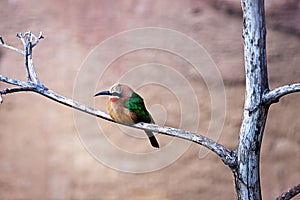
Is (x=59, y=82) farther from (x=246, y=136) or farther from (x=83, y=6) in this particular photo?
(x=246, y=136)

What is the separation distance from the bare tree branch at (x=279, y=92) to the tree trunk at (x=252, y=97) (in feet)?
0.04

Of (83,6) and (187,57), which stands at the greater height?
(83,6)

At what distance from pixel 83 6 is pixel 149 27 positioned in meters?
0.29

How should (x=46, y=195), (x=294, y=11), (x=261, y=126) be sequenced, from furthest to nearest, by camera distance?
(x=46, y=195), (x=294, y=11), (x=261, y=126)

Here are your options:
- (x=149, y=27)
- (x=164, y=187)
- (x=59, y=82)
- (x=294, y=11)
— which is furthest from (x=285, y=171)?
(x=59, y=82)

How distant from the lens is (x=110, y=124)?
2.03 metres

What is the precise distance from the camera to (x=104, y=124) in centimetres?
204

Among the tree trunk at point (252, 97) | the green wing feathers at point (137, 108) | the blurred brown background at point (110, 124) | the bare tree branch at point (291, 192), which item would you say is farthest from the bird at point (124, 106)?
the blurred brown background at point (110, 124)

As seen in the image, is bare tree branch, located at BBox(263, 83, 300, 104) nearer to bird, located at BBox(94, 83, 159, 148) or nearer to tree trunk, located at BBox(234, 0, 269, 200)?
tree trunk, located at BBox(234, 0, 269, 200)

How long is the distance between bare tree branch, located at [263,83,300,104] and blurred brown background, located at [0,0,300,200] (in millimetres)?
815

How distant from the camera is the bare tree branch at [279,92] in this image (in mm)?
1151

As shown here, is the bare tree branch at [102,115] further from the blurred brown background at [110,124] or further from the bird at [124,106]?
the blurred brown background at [110,124]

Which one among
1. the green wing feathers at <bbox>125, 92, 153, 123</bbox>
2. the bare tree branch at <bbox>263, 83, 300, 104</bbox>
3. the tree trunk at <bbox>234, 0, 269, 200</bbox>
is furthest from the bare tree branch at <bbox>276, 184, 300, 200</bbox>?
the green wing feathers at <bbox>125, 92, 153, 123</bbox>

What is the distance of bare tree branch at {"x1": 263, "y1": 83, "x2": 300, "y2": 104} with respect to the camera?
1.15 m
